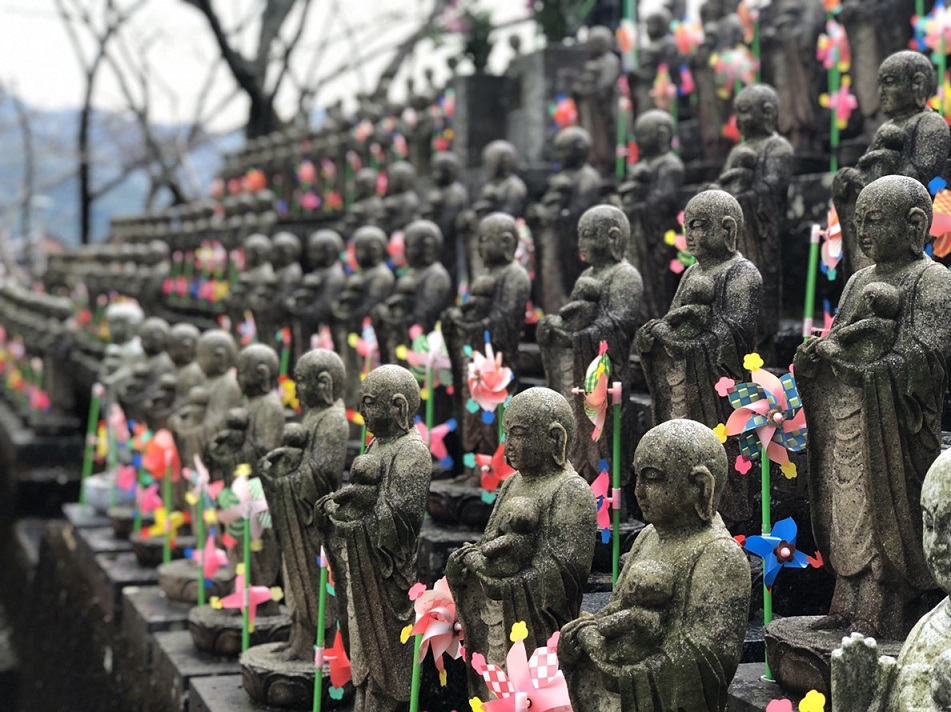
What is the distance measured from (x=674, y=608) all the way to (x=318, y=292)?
6.82 metres

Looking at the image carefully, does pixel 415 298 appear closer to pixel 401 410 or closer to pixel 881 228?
pixel 401 410

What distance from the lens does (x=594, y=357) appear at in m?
6.74

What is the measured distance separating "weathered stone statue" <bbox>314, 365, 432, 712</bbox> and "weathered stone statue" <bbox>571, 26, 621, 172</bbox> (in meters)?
6.23

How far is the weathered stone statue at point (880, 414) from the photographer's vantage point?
4695mm

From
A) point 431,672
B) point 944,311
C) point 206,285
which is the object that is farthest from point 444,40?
point 944,311

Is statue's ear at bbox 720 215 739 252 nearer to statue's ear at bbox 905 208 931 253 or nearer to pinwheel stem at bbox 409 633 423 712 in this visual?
statue's ear at bbox 905 208 931 253

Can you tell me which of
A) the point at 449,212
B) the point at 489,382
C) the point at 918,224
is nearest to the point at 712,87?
the point at 449,212

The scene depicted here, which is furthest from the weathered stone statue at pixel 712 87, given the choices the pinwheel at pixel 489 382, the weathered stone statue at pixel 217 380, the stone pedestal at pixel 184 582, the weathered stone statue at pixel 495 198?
the stone pedestal at pixel 184 582

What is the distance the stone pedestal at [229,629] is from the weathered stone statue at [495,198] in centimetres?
324

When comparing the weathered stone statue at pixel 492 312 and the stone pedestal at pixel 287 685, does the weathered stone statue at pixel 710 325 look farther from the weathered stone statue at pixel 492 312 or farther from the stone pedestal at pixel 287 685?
the stone pedestal at pixel 287 685

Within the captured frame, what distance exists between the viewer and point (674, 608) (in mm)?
4070

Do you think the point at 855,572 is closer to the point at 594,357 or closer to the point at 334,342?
the point at 594,357

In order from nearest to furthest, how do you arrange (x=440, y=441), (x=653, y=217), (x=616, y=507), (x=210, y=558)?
(x=616, y=507) → (x=440, y=441) → (x=210, y=558) → (x=653, y=217)

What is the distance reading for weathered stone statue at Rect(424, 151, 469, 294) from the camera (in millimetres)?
11266
